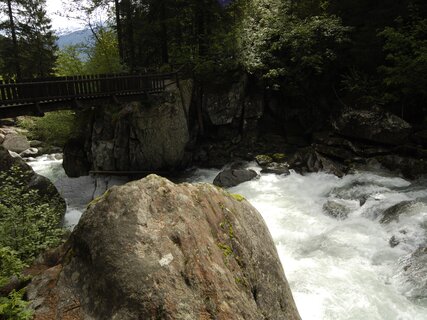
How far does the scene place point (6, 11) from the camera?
3161 cm

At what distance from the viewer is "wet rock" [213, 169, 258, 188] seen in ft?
54.0

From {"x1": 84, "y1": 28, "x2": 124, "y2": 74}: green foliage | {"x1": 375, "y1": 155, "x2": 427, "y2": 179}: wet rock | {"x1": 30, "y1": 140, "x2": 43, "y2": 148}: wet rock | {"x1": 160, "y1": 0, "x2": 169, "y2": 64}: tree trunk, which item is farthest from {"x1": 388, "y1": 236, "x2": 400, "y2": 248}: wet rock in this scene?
{"x1": 30, "y1": 140, "x2": 43, "y2": 148}: wet rock

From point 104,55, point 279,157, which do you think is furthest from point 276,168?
point 104,55

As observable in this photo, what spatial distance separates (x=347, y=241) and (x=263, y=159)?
9083mm

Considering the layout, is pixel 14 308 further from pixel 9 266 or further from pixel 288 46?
pixel 288 46

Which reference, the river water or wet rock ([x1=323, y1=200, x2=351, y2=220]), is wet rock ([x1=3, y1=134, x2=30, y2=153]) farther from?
wet rock ([x1=323, y1=200, x2=351, y2=220])

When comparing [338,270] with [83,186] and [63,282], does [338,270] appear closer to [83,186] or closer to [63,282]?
[63,282]

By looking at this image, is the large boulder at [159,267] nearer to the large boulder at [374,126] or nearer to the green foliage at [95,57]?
the large boulder at [374,126]

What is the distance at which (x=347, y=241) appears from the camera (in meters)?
10.5

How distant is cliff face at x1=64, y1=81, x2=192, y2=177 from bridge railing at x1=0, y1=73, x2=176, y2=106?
84cm

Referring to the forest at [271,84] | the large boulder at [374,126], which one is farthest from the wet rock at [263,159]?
the large boulder at [374,126]

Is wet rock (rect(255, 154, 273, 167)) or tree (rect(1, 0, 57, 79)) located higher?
tree (rect(1, 0, 57, 79))

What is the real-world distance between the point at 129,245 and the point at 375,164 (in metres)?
14.5

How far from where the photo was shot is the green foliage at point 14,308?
4.17 m
